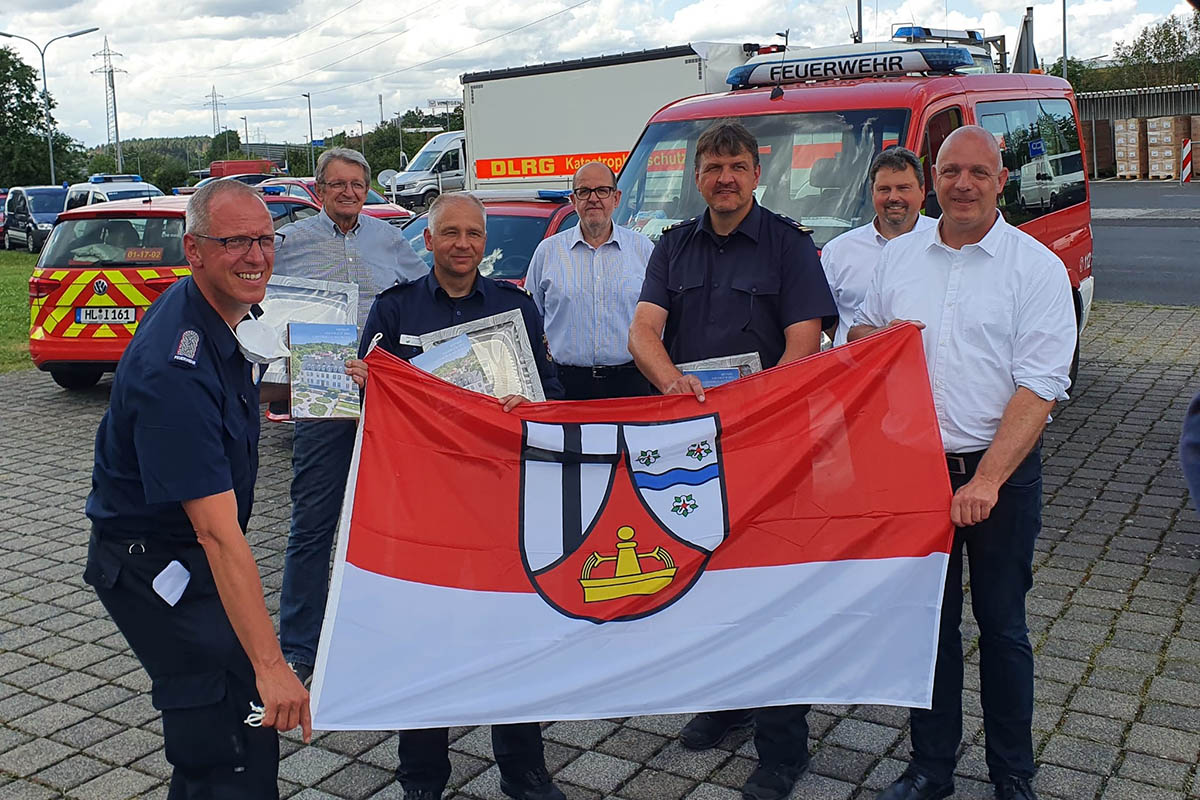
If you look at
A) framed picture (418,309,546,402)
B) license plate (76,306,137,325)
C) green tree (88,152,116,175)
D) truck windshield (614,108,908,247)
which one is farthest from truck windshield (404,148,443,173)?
green tree (88,152,116,175)

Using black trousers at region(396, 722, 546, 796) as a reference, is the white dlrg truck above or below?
above

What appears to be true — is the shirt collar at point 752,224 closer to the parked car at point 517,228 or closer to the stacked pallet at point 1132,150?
the parked car at point 517,228

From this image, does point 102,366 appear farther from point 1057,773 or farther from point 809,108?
point 1057,773

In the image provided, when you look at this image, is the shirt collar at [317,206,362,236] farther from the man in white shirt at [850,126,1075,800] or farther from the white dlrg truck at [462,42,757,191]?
the white dlrg truck at [462,42,757,191]

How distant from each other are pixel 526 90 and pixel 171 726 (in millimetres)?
13313

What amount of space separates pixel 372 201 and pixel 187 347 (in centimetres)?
1907

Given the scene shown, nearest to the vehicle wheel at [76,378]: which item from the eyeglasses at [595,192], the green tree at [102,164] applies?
the eyeglasses at [595,192]

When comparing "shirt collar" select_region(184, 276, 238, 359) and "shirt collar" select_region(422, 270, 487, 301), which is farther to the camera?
"shirt collar" select_region(422, 270, 487, 301)

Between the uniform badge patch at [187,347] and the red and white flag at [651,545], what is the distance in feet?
3.57

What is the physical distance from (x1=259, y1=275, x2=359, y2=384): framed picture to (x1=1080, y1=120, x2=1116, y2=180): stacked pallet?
1670 inches

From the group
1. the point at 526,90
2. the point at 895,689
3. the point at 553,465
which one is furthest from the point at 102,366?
the point at 895,689

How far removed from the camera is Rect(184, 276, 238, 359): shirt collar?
3020 millimetres

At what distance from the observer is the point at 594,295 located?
589cm

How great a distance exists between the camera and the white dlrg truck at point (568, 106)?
529 inches
